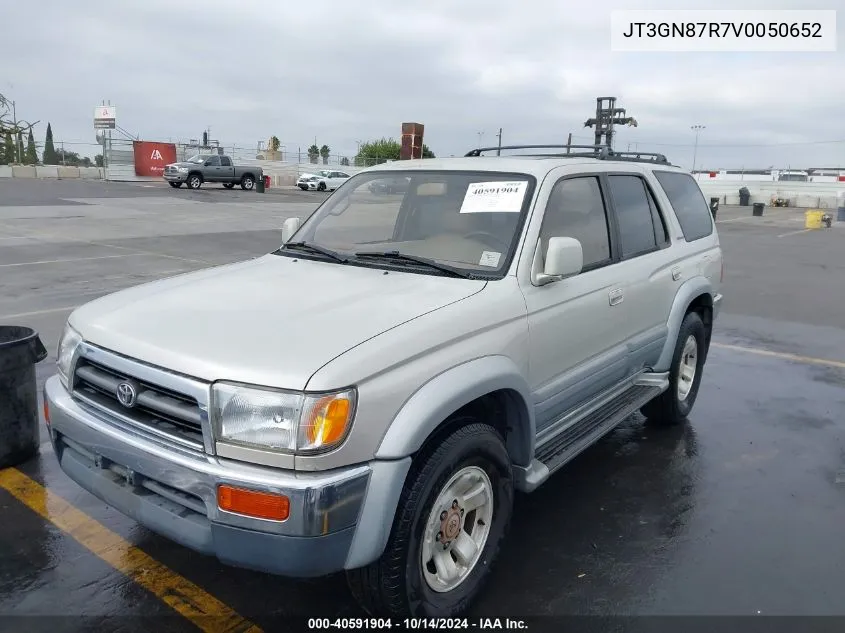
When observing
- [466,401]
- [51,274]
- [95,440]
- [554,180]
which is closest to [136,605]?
[95,440]

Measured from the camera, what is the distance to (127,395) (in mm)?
2660

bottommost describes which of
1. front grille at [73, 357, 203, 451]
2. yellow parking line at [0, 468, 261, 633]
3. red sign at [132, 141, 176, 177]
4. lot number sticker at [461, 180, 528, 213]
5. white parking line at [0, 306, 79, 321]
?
yellow parking line at [0, 468, 261, 633]

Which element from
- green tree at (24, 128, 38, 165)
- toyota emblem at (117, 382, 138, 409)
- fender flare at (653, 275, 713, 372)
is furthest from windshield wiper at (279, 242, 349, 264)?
green tree at (24, 128, 38, 165)

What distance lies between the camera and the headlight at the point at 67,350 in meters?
3.00

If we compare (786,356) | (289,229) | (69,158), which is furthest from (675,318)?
(69,158)

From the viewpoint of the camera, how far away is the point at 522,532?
12.0ft

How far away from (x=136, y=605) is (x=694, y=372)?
13.5 ft

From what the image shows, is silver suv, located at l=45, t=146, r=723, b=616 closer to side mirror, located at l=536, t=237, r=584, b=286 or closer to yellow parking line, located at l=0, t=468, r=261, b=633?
side mirror, located at l=536, t=237, r=584, b=286

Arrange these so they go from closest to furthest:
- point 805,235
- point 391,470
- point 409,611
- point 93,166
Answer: point 391,470 → point 409,611 → point 805,235 → point 93,166

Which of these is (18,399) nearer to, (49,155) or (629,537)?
(629,537)

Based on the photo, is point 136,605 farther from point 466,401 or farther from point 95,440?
point 466,401

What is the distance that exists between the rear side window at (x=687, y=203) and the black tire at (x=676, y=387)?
0.65m

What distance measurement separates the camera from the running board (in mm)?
3275

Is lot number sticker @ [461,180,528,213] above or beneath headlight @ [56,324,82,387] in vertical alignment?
above
